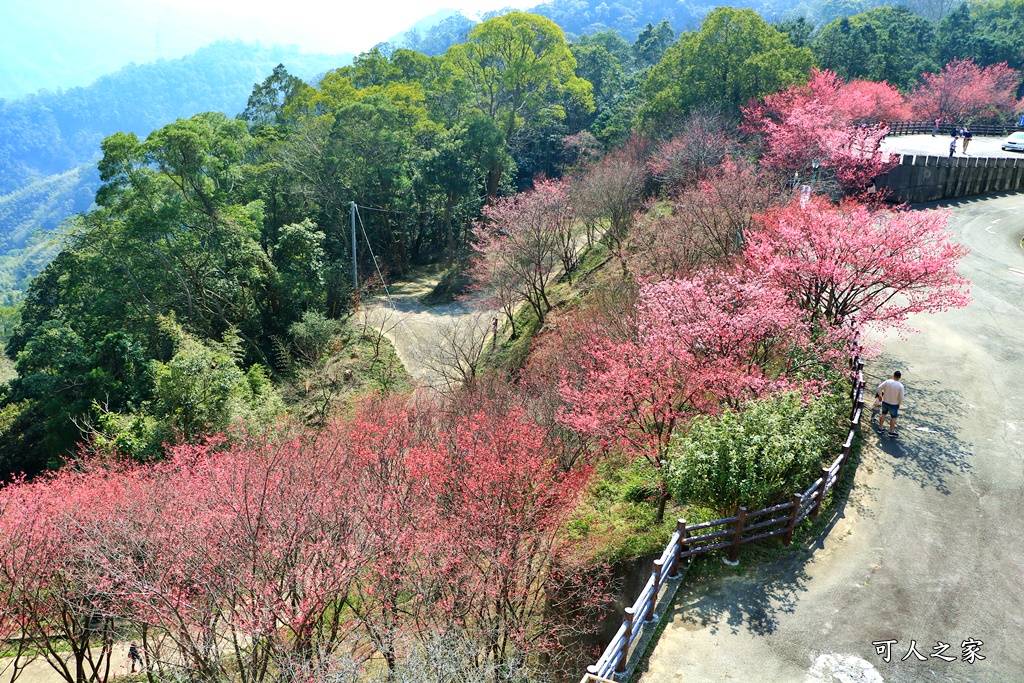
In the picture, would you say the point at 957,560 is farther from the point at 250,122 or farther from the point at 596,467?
the point at 250,122

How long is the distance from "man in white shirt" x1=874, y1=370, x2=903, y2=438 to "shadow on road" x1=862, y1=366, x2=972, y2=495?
247 mm

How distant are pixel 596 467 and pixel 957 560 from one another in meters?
7.35

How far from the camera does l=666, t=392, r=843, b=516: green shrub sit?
10430 mm

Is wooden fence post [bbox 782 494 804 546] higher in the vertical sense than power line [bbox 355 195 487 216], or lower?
lower

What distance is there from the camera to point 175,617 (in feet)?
32.9

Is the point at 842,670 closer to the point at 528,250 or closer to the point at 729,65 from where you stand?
the point at 528,250

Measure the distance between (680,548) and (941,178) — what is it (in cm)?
2987

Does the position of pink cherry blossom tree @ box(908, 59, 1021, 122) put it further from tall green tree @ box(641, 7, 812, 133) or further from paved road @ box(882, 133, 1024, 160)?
tall green tree @ box(641, 7, 812, 133)

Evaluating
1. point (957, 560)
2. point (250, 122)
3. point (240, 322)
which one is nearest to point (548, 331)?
point (240, 322)

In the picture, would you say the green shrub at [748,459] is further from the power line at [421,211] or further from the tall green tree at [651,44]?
the tall green tree at [651,44]

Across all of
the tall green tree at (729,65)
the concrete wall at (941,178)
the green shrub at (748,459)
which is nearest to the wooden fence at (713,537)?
the green shrub at (748,459)

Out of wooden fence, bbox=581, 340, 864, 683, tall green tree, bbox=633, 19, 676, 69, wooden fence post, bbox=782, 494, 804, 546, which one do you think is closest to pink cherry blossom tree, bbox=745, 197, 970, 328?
wooden fence, bbox=581, 340, 864, 683

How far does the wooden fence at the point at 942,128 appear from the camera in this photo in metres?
42.8

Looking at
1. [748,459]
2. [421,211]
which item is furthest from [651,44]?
[748,459]
